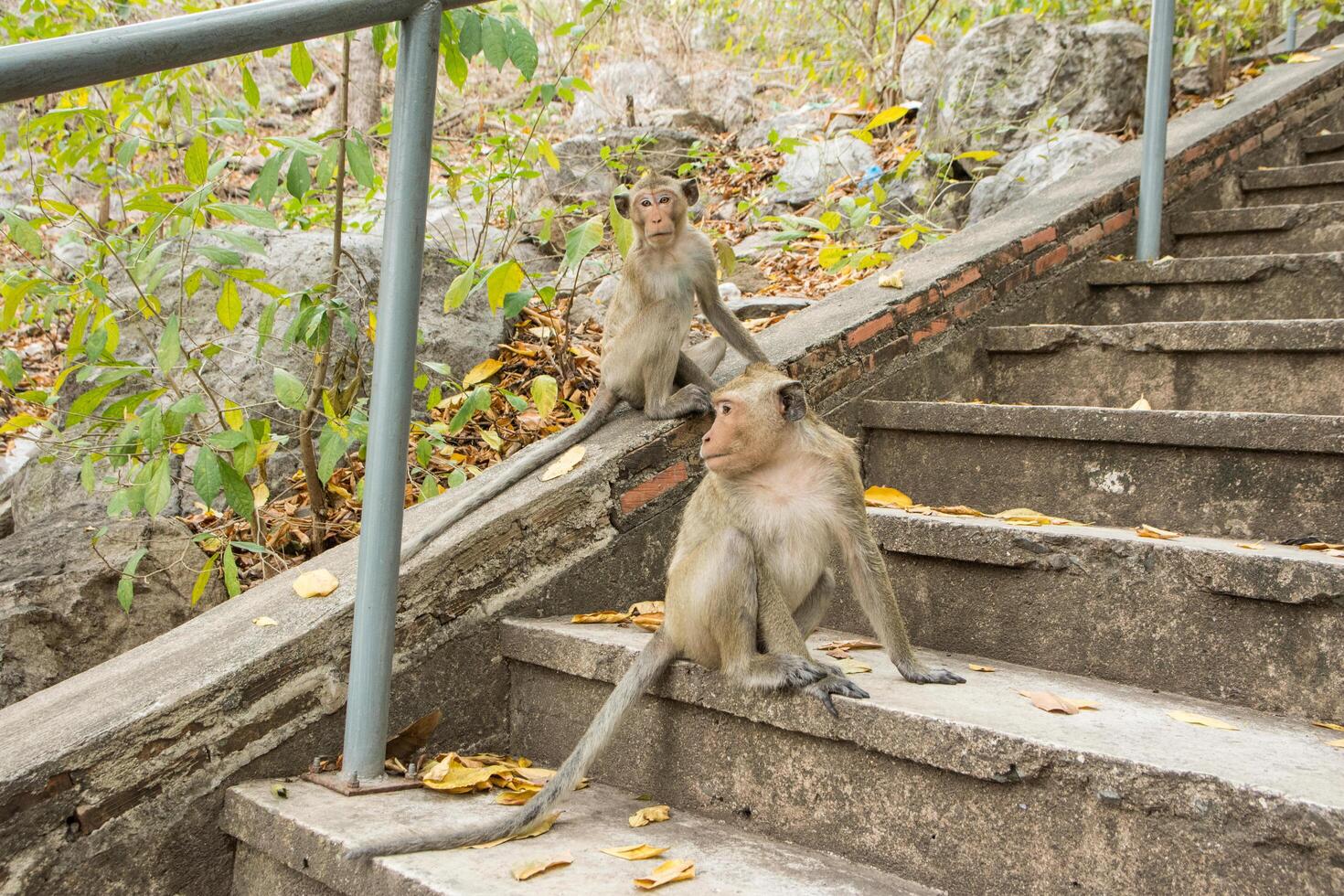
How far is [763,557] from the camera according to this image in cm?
248

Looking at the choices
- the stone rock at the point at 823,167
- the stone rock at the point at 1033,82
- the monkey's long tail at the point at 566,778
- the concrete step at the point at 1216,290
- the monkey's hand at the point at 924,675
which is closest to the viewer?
the monkey's long tail at the point at 566,778

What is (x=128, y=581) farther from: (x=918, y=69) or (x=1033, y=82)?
(x=918, y=69)

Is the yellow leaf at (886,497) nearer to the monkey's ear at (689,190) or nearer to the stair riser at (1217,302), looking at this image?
the monkey's ear at (689,190)

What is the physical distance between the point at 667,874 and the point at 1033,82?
6086mm

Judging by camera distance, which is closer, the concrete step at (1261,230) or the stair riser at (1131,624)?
the stair riser at (1131,624)

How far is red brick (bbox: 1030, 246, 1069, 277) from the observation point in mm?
4266

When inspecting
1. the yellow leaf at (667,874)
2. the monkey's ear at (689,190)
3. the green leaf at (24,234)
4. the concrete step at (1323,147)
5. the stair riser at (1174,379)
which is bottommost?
the yellow leaf at (667,874)

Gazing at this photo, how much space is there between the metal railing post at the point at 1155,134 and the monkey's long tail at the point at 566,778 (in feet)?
9.67

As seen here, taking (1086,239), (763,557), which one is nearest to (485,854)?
(763,557)

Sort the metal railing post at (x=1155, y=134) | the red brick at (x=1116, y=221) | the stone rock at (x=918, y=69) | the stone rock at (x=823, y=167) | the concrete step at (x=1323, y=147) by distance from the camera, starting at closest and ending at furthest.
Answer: the metal railing post at (x=1155, y=134) → the red brick at (x=1116, y=221) → the concrete step at (x=1323, y=147) → the stone rock at (x=823, y=167) → the stone rock at (x=918, y=69)

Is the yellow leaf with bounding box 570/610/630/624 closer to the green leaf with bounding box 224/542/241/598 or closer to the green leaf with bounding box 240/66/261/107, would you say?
the green leaf with bounding box 224/542/241/598

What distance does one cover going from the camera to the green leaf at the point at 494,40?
2.79 metres

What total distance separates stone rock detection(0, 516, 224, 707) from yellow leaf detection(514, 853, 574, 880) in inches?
90.1

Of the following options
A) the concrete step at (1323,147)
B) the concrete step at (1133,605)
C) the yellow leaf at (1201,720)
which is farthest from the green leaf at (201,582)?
the concrete step at (1323,147)
